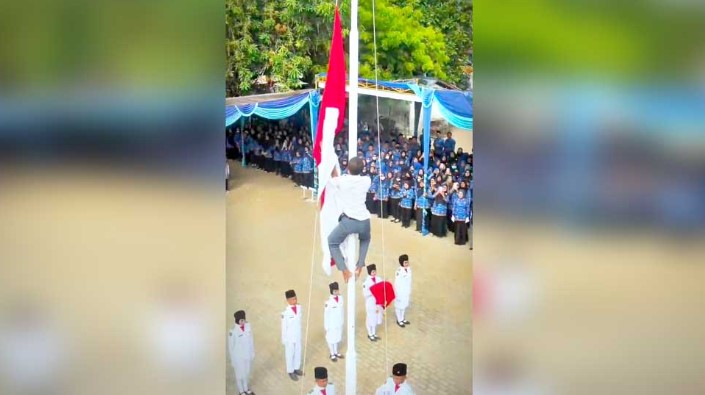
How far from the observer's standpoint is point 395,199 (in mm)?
5695

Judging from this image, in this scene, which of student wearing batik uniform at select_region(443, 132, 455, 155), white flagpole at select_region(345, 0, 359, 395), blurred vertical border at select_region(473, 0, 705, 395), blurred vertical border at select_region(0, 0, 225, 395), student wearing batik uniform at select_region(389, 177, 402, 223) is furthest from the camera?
student wearing batik uniform at select_region(389, 177, 402, 223)

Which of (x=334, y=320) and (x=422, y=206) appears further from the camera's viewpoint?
(x=422, y=206)

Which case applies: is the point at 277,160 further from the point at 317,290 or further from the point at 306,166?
the point at 317,290

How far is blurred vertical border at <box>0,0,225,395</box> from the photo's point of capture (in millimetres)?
4770

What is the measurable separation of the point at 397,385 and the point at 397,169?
161 centimetres

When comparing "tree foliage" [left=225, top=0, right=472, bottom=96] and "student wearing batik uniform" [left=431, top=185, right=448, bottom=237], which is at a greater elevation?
"tree foliage" [left=225, top=0, right=472, bottom=96]

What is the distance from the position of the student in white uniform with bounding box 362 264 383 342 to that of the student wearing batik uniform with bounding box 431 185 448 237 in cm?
57

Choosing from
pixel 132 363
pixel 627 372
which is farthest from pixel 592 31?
pixel 132 363

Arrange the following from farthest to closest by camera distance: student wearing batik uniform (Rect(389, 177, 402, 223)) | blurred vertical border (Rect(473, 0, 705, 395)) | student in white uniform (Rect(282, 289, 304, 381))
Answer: student wearing batik uniform (Rect(389, 177, 402, 223)) < student in white uniform (Rect(282, 289, 304, 381)) < blurred vertical border (Rect(473, 0, 705, 395))

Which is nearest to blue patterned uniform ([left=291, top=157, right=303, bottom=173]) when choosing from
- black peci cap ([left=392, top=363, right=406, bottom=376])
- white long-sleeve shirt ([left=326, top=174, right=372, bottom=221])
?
white long-sleeve shirt ([left=326, top=174, right=372, bottom=221])

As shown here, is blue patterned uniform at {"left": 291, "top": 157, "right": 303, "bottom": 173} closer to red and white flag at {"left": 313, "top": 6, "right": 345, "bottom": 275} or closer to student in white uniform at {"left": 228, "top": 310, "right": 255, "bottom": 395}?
red and white flag at {"left": 313, "top": 6, "right": 345, "bottom": 275}

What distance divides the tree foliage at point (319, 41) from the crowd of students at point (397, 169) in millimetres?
394

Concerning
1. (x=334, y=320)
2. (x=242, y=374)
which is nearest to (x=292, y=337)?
(x=334, y=320)

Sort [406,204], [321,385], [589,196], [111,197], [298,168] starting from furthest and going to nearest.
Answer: [406,204]
[298,168]
[321,385]
[589,196]
[111,197]
